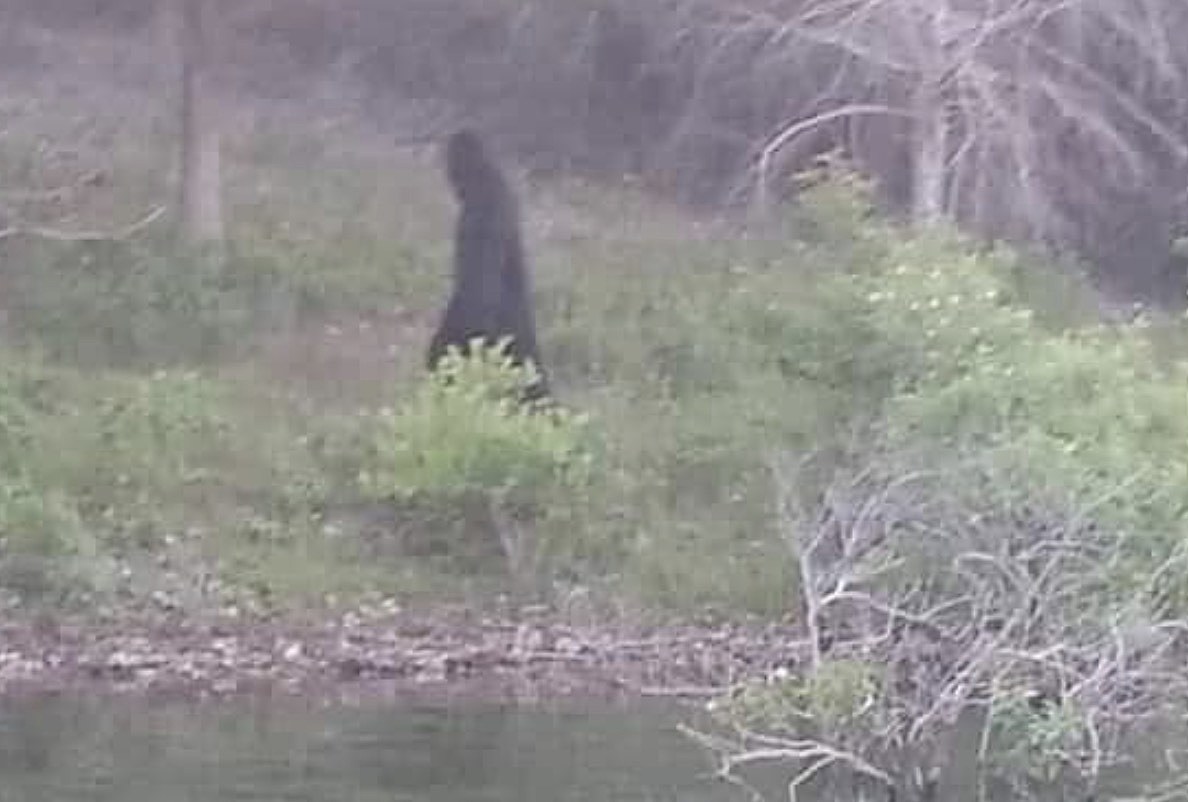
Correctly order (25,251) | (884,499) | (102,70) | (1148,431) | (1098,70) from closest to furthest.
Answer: (884,499) → (1148,431) → (25,251) → (1098,70) → (102,70)

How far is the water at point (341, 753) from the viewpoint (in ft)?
Answer: 78.6

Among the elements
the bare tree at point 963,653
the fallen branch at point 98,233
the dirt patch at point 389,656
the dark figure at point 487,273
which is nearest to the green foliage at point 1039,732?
the bare tree at point 963,653

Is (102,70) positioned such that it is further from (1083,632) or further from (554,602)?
(1083,632)

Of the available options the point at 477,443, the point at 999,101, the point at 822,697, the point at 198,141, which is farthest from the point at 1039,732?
the point at 198,141

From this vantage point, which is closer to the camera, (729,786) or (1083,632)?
(1083,632)

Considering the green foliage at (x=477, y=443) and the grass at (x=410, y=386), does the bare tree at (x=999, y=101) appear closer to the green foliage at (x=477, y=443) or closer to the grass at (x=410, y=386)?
the grass at (x=410, y=386)

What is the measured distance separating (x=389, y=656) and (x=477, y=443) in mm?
2409

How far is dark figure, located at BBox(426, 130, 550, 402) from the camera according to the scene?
3534 centimetres

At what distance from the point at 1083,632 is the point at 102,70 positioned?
25715 millimetres

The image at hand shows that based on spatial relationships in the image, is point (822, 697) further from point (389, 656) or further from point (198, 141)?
point (198, 141)

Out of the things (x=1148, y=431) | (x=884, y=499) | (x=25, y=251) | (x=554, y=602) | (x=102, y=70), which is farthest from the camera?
(x=102, y=70)

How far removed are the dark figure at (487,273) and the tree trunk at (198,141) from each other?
316 centimetres

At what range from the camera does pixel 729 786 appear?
2412cm

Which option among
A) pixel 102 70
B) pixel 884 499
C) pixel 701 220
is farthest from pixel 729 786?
pixel 102 70
